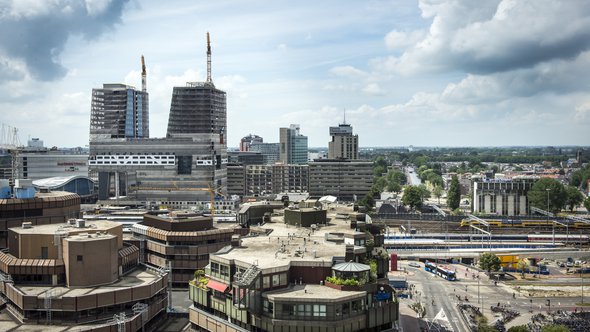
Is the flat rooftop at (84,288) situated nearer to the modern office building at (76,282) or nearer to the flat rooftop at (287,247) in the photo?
the modern office building at (76,282)

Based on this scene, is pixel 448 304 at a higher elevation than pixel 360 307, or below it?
below

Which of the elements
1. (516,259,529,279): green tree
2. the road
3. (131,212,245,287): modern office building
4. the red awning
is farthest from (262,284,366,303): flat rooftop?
(516,259,529,279): green tree

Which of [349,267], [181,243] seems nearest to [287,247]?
[349,267]

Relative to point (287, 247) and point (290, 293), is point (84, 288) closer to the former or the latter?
point (287, 247)

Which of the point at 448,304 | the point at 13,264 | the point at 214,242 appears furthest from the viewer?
the point at 448,304

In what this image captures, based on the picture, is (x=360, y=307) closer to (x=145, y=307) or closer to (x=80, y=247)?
(x=145, y=307)

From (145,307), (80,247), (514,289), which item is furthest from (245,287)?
(514,289)
